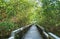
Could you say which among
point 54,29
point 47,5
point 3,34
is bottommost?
point 54,29

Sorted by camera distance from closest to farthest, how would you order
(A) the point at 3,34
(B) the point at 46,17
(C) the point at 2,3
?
(A) the point at 3,34 < (C) the point at 2,3 < (B) the point at 46,17

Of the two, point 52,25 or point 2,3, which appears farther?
point 52,25

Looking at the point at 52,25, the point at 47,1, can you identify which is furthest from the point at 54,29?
the point at 47,1

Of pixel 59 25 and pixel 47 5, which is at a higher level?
pixel 47 5

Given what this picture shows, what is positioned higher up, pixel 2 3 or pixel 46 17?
pixel 2 3

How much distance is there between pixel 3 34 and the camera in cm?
1239

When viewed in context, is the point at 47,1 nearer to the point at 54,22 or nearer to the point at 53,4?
the point at 53,4

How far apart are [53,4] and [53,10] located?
625mm

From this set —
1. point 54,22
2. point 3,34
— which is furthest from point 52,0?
point 3,34

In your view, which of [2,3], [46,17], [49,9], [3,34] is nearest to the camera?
[3,34]

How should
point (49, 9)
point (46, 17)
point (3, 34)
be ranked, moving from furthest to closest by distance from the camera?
point (46, 17)
point (49, 9)
point (3, 34)

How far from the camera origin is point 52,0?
54.3 feet

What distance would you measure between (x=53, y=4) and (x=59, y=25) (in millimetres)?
2092

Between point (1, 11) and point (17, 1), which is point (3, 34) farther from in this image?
point (17, 1)
